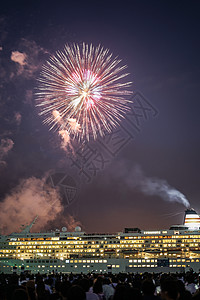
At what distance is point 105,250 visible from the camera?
290ft

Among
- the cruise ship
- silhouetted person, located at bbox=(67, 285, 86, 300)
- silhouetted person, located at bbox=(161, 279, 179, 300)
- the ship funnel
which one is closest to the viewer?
silhouetted person, located at bbox=(67, 285, 86, 300)

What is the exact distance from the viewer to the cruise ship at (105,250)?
83.1 metres

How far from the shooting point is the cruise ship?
83.1 metres

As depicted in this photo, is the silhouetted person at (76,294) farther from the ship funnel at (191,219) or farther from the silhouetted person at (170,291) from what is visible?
the ship funnel at (191,219)

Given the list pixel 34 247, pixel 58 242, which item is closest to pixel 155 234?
pixel 58 242

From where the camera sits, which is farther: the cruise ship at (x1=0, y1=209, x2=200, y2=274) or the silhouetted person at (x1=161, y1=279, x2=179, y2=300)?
the cruise ship at (x1=0, y1=209, x2=200, y2=274)

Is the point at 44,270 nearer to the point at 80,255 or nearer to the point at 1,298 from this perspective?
the point at 80,255

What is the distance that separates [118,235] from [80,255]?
12.9 metres

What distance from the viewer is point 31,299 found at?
843 centimetres

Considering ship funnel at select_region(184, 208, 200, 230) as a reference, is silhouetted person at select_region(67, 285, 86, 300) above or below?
below

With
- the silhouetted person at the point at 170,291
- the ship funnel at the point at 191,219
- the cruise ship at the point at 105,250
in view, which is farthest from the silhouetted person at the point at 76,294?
the ship funnel at the point at 191,219

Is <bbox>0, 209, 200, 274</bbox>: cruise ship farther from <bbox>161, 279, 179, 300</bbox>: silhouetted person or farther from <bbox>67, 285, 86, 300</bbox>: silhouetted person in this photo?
<bbox>67, 285, 86, 300</bbox>: silhouetted person

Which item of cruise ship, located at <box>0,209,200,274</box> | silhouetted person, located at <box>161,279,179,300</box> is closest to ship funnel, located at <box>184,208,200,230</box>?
cruise ship, located at <box>0,209,200,274</box>

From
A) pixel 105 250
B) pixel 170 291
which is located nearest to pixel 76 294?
pixel 170 291
